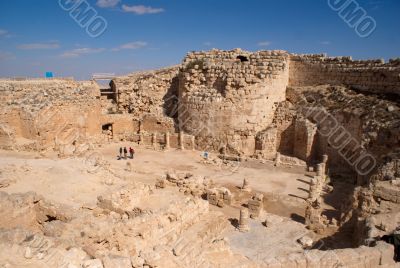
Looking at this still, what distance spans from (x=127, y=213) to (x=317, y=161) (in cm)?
1065

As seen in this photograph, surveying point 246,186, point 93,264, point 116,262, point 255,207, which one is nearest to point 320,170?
point 246,186

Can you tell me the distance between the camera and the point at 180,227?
862cm

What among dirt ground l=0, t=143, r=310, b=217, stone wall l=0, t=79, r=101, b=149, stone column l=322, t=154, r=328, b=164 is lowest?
dirt ground l=0, t=143, r=310, b=217

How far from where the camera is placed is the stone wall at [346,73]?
16188mm

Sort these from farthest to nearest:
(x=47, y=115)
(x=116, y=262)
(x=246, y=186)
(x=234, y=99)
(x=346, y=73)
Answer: (x=346, y=73)
(x=234, y=99)
(x=47, y=115)
(x=246, y=186)
(x=116, y=262)

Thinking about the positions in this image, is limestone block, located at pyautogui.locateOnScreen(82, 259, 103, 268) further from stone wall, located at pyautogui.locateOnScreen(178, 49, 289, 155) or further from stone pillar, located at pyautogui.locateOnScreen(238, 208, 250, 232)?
stone wall, located at pyautogui.locateOnScreen(178, 49, 289, 155)

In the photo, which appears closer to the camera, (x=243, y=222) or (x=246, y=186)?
(x=243, y=222)

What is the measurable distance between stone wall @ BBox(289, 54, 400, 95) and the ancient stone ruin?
0.06 metres

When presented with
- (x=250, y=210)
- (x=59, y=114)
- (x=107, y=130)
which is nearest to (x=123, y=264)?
(x=250, y=210)

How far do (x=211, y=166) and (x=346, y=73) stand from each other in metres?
8.65

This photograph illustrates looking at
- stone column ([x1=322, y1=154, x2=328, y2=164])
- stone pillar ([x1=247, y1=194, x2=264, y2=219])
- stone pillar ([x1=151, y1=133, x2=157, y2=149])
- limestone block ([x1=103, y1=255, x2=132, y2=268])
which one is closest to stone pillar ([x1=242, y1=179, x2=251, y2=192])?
stone pillar ([x1=247, y1=194, x2=264, y2=219])

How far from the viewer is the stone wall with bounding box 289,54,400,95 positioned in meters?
16.2

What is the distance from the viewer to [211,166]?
16.0m

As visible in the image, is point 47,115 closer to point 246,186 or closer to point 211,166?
point 211,166
